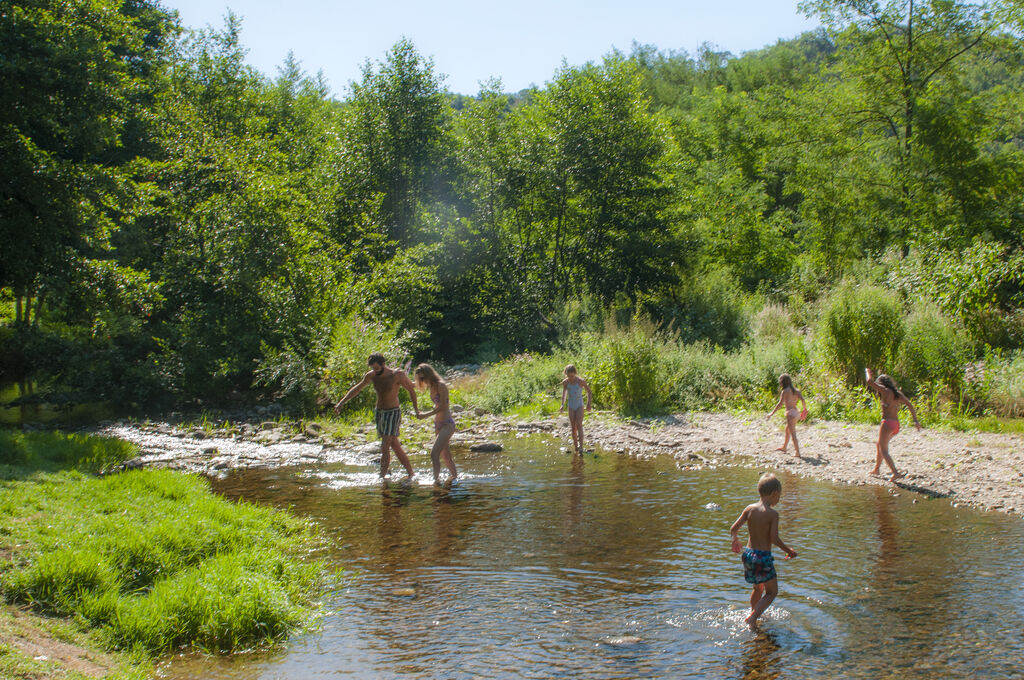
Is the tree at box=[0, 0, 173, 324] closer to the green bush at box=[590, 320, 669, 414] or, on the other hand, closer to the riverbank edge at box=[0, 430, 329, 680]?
the riverbank edge at box=[0, 430, 329, 680]

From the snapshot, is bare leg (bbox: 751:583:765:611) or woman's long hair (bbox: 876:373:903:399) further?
woman's long hair (bbox: 876:373:903:399)

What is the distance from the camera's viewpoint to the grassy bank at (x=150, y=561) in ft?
21.2

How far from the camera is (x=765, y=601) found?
277 inches

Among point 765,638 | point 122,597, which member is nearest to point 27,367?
point 122,597

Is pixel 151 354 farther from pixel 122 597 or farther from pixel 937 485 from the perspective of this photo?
pixel 937 485

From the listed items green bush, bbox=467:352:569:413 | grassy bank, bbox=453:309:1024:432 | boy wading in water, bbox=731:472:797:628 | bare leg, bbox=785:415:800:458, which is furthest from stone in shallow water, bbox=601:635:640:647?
green bush, bbox=467:352:569:413

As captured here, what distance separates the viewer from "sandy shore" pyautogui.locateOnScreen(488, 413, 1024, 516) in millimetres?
11781

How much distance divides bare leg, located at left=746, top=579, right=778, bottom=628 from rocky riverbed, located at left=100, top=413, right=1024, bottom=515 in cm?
552

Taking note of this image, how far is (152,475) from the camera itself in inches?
426

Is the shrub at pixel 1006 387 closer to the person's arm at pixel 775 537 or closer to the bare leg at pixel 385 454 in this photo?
the person's arm at pixel 775 537

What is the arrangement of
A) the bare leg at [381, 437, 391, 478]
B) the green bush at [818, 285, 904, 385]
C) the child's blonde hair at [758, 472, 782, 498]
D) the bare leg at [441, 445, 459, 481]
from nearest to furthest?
the child's blonde hair at [758, 472, 782, 498], the bare leg at [381, 437, 391, 478], the bare leg at [441, 445, 459, 481], the green bush at [818, 285, 904, 385]

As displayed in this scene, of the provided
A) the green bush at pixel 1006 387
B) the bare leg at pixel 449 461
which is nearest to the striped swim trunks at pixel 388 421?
the bare leg at pixel 449 461

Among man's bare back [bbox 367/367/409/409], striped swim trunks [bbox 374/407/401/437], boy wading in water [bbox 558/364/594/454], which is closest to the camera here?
man's bare back [bbox 367/367/409/409]

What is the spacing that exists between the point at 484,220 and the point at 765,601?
90.0ft
